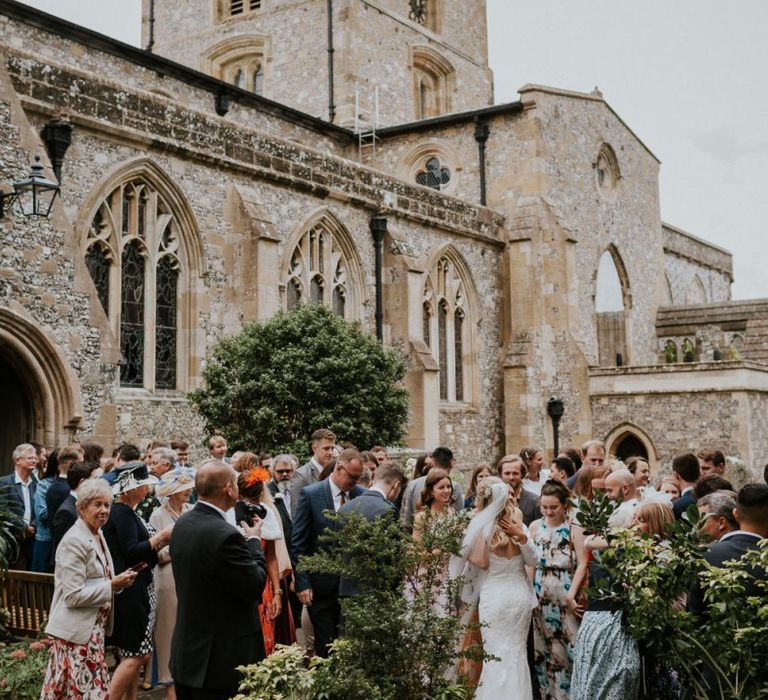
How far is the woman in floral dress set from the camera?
6762 mm

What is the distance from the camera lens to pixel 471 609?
6707 millimetres

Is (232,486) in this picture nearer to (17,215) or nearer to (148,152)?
(17,215)

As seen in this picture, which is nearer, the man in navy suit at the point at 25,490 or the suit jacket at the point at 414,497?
the suit jacket at the point at 414,497

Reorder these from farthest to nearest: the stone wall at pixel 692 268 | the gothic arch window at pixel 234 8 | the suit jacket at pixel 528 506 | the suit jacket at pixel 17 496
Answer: the stone wall at pixel 692 268
the gothic arch window at pixel 234 8
the suit jacket at pixel 17 496
the suit jacket at pixel 528 506

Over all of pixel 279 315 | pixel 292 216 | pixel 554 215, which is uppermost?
pixel 554 215

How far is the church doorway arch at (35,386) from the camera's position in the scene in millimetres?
12430

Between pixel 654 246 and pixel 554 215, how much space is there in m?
8.79

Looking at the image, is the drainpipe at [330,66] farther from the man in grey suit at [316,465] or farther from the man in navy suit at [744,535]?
the man in navy suit at [744,535]

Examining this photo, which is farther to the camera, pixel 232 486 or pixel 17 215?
pixel 17 215

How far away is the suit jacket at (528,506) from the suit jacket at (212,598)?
4191 mm

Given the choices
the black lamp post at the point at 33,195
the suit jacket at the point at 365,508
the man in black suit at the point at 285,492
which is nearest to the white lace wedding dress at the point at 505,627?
the suit jacket at the point at 365,508

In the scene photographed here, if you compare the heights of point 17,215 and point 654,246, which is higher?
point 654,246

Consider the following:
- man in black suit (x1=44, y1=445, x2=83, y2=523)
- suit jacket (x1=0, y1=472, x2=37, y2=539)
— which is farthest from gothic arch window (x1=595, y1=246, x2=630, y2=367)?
man in black suit (x1=44, y1=445, x2=83, y2=523)

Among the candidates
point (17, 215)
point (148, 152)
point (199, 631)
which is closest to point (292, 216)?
point (148, 152)
